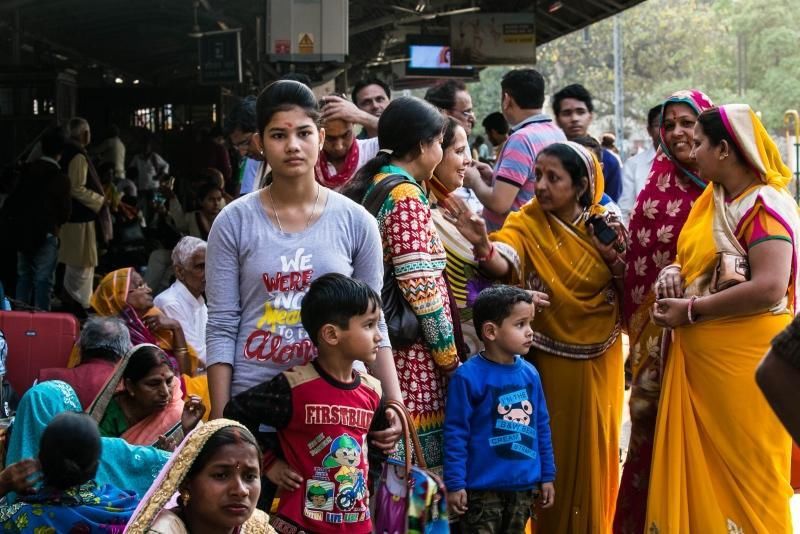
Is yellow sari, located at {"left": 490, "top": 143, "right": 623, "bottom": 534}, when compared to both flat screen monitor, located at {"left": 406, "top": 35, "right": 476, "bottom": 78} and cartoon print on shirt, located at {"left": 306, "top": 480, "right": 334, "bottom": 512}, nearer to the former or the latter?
cartoon print on shirt, located at {"left": 306, "top": 480, "right": 334, "bottom": 512}

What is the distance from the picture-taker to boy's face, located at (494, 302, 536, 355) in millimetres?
5441

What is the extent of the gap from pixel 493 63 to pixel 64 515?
47.7 ft

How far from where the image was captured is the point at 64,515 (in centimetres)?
448

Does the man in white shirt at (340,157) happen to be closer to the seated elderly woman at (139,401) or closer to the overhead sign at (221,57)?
the seated elderly woman at (139,401)

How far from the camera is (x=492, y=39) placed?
18.0 metres

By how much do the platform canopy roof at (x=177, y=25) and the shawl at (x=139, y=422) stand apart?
21.9 feet

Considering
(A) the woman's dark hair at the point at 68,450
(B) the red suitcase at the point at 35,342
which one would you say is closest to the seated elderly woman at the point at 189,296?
(B) the red suitcase at the point at 35,342

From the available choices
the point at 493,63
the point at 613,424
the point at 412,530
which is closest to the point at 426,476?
the point at 412,530

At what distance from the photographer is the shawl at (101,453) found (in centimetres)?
492

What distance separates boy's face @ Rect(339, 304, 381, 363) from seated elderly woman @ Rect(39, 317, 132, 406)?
6.90ft

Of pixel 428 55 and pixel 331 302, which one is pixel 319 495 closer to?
pixel 331 302

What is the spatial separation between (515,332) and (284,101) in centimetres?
166

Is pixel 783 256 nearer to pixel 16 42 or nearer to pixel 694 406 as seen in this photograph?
pixel 694 406

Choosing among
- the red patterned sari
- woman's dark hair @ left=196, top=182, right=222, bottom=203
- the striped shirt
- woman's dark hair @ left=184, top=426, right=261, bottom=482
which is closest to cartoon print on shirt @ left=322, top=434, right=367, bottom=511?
woman's dark hair @ left=184, top=426, right=261, bottom=482
